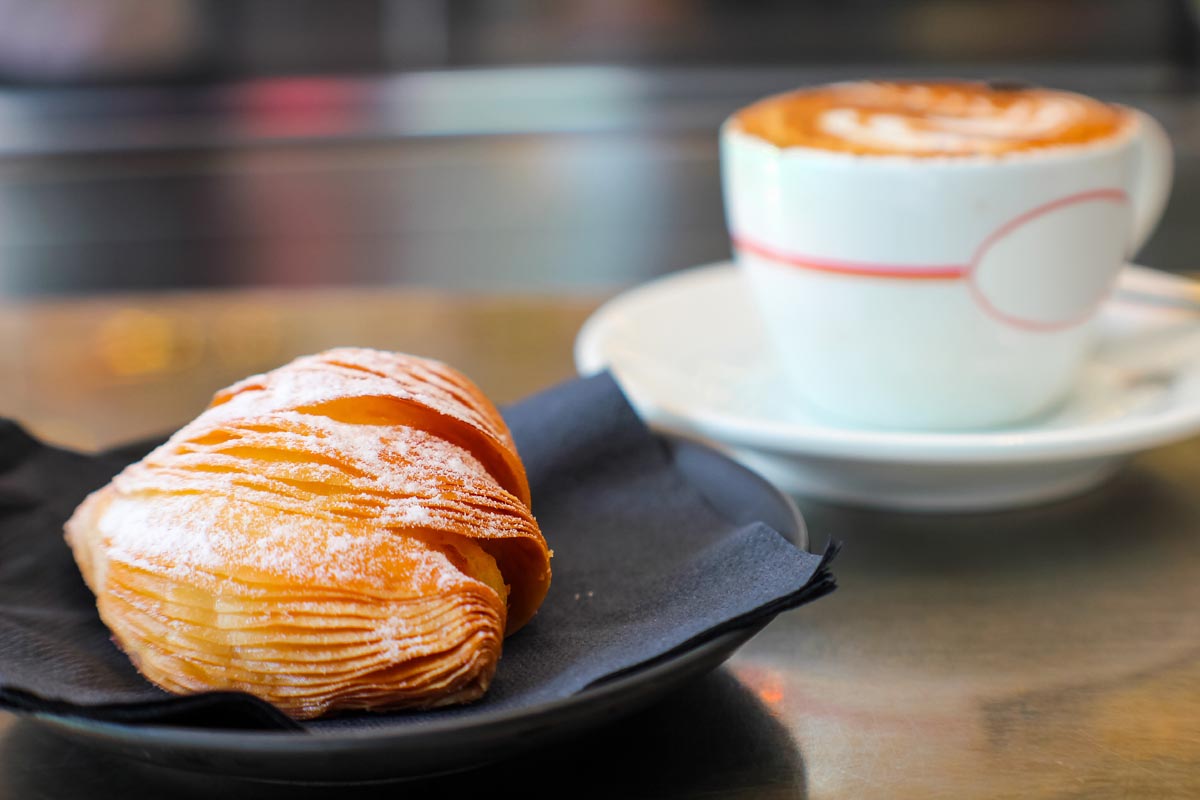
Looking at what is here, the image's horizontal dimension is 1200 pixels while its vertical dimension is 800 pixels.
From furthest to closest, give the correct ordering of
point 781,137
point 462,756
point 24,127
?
1. point 24,127
2. point 781,137
3. point 462,756

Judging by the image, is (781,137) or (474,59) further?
(474,59)

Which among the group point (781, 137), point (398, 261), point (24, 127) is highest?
point (781, 137)

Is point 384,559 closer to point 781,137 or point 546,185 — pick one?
point 781,137

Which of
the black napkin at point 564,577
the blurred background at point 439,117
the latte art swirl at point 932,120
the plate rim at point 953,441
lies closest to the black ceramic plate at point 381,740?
the black napkin at point 564,577

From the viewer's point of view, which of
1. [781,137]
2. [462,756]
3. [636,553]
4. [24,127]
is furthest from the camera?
[24,127]

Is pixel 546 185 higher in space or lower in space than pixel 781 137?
lower

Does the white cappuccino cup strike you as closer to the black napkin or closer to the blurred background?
the black napkin

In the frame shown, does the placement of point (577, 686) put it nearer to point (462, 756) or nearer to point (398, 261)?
point (462, 756)

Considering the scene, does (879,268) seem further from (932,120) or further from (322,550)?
(322,550)

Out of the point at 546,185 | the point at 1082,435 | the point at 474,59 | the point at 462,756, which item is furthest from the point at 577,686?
the point at 474,59
